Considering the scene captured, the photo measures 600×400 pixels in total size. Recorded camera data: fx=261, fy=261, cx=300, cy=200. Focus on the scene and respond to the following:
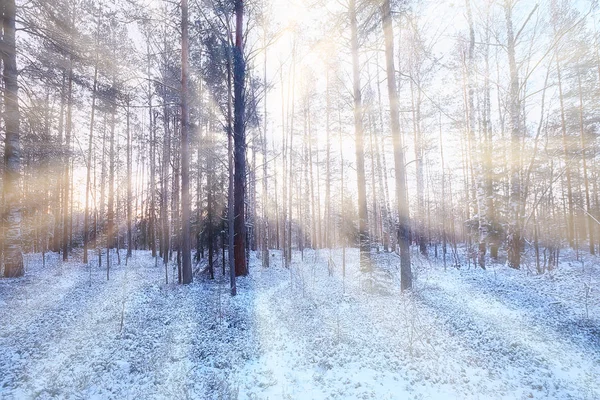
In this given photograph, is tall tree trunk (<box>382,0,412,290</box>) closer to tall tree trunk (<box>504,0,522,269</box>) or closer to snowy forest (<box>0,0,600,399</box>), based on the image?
snowy forest (<box>0,0,600,399</box>)

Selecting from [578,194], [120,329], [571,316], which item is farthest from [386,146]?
[578,194]

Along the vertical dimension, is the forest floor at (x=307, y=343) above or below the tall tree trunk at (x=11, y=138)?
below

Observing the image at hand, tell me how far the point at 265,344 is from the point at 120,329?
135 inches

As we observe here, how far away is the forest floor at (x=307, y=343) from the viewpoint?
4129 millimetres

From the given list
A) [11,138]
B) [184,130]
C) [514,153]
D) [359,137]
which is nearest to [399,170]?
[359,137]

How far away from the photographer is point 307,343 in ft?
18.1

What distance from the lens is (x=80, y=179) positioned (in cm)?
2681

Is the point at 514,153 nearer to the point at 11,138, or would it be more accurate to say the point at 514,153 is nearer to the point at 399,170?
the point at 399,170

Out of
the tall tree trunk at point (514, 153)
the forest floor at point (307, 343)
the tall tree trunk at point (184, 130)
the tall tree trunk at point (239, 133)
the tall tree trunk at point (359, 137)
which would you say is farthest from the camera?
the tall tree trunk at point (514, 153)

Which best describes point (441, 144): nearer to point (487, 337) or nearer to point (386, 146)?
point (386, 146)

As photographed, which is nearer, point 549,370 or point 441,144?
point 549,370

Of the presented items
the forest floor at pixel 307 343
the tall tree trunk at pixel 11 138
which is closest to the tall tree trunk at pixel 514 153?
the forest floor at pixel 307 343

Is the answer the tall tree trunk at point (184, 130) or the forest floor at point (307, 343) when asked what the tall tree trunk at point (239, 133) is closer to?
the tall tree trunk at point (184, 130)

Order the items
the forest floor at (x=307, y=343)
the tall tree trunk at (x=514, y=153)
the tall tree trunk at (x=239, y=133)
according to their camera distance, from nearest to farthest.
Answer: the forest floor at (x=307, y=343) < the tall tree trunk at (x=239, y=133) < the tall tree trunk at (x=514, y=153)
